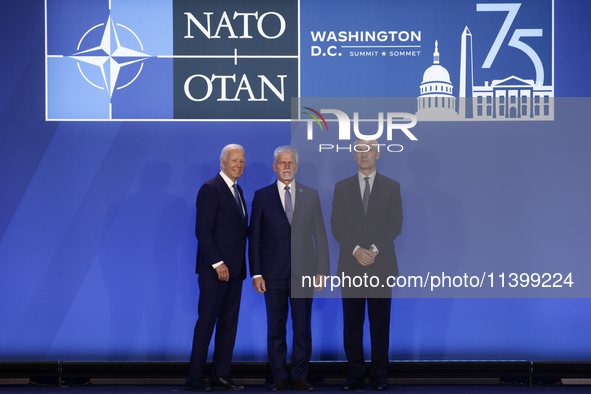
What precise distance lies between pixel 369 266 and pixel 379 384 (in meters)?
0.91

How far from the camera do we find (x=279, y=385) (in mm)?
4004

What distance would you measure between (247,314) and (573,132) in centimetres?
319

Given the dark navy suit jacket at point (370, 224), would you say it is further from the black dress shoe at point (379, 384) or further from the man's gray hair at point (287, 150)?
the black dress shoe at point (379, 384)

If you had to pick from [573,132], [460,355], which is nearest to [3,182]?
[460,355]

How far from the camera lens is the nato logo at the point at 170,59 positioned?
4.46 metres

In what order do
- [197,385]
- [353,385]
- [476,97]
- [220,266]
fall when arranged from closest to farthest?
[220,266] → [197,385] → [353,385] → [476,97]

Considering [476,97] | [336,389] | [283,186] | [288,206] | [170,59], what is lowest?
[336,389]

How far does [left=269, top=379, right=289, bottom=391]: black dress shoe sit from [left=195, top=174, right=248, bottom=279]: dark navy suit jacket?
2.86 ft

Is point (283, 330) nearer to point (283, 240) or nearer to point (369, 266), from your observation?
point (283, 240)

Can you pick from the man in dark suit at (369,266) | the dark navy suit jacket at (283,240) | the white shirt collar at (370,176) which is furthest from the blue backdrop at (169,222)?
the dark navy suit jacket at (283,240)

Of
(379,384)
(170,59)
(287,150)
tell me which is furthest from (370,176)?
(170,59)

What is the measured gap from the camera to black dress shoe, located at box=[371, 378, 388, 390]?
4074mm

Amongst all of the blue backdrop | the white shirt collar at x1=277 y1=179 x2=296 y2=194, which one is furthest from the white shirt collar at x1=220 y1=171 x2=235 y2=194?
the blue backdrop

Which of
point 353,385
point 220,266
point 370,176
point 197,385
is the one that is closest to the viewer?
point 220,266
